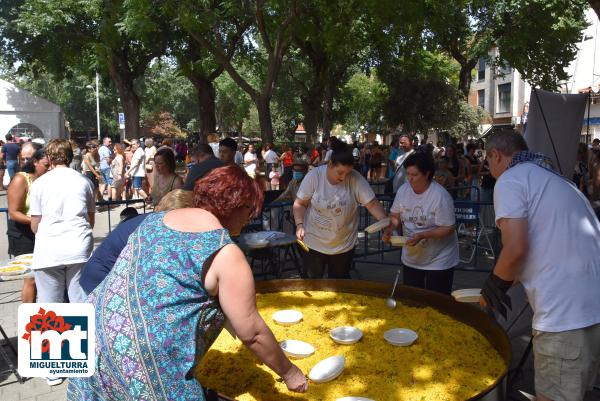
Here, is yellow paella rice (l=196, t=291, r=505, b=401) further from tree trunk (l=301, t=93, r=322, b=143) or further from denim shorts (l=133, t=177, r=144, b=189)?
tree trunk (l=301, t=93, r=322, b=143)

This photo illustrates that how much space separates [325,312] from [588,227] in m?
1.70

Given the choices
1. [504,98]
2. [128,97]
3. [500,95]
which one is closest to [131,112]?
[128,97]

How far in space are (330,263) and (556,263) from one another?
2466 mm

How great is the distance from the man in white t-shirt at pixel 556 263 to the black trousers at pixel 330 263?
2246 mm

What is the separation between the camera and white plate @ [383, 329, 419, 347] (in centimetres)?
296

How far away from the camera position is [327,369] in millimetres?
2582

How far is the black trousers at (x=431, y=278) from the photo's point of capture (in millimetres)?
4129

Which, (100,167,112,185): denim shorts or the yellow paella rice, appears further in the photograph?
(100,167,112,185): denim shorts

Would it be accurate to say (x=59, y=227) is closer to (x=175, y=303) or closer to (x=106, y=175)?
(x=175, y=303)

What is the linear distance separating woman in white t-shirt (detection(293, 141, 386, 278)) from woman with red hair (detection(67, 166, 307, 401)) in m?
2.64

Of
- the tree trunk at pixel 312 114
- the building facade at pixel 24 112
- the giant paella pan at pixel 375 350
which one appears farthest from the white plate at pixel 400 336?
the building facade at pixel 24 112

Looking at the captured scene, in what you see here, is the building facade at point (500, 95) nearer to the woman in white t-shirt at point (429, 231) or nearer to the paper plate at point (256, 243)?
the paper plate at point (256, 243)

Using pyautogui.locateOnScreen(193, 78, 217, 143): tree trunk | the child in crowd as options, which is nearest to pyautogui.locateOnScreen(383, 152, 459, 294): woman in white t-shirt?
the child in crowd

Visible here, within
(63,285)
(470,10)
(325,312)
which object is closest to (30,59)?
(470,10)
